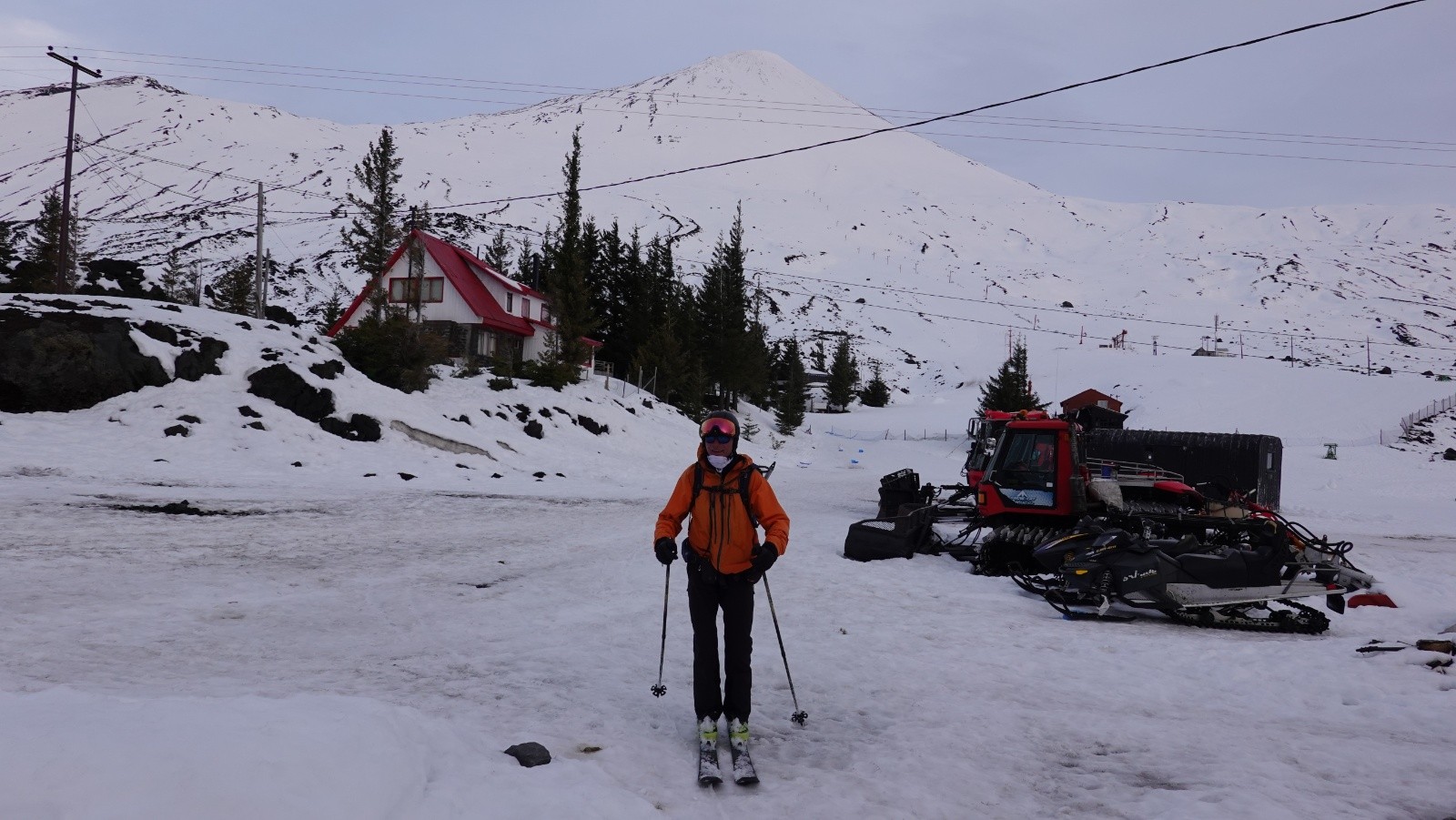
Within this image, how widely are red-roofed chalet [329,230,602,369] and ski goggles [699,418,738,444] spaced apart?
3048 cm

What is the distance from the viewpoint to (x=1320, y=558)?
32.3ft

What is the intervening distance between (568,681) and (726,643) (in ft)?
5.11

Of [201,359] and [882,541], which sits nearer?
[882,541]

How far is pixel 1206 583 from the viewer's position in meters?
8.48

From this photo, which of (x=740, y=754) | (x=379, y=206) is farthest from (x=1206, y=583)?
(x=379, y=206)

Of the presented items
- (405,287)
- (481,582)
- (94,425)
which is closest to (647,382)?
(405,287)

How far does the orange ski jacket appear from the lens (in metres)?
4.79

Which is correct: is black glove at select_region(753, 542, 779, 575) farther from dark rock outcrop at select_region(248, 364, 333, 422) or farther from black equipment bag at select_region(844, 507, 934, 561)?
dark rock outcrop at select_region(248, 364, 333, 422)

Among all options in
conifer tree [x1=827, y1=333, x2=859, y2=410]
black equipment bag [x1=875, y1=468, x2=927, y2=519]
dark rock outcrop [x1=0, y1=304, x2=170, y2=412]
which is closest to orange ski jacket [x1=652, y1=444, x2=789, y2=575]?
black equipment bag [x1=875, y1=468, x2=927, y2=519]

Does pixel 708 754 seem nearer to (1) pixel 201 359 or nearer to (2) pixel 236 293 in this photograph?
(1) pixel 201 359

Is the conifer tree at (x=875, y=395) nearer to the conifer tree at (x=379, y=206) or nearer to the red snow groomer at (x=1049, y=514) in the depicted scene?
the conifer tree at (x=379, y=206)

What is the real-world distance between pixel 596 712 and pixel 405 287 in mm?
28952

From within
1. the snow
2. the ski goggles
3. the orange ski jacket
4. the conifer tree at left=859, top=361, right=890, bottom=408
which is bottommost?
the snow

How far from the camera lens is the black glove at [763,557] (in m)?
4.66
